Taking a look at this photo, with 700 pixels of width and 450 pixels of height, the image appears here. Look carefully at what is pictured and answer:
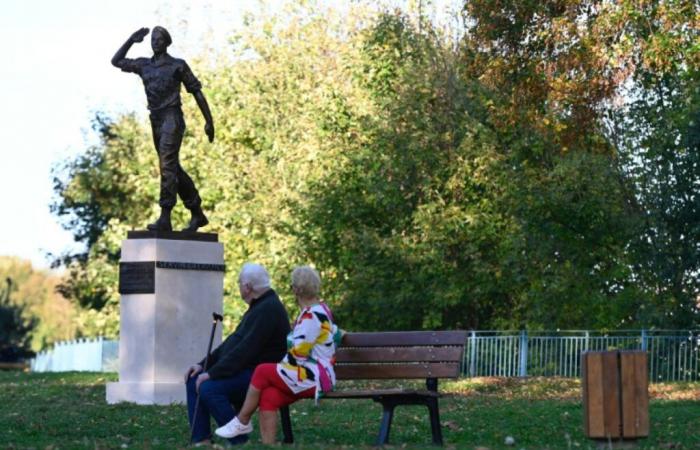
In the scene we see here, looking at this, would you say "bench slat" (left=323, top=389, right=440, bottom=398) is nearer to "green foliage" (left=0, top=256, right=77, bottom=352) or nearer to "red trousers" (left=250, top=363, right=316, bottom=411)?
"red trousers" (left=250, top=363, right=316, bottom=411)

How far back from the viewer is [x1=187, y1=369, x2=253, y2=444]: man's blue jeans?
11883 millimetres

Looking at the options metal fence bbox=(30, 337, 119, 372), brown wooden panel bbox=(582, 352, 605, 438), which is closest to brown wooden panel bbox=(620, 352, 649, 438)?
brown wooden panel bbox=(582, 352, 605, 438)

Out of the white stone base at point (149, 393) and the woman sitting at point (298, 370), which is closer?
the woman sitting at point (298, 370)

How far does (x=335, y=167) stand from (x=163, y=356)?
20766 mm

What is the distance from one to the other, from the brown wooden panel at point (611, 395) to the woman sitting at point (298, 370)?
2.06m

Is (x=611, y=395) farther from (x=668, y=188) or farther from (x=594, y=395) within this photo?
(x=668, y=188)

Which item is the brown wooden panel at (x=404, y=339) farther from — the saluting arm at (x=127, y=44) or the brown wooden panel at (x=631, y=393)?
the saluting arm at (x=127, y=44)

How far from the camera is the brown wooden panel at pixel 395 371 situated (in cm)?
1204

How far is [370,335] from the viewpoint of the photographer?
12445 mm

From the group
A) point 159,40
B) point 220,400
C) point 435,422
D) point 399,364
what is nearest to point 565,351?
point 159,40

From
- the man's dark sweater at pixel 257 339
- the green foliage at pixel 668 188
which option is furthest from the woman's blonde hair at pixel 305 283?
the green foliage at pixel 668 188

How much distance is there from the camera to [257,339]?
469 inches

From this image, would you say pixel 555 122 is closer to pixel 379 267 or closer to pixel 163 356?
pixel 379 267

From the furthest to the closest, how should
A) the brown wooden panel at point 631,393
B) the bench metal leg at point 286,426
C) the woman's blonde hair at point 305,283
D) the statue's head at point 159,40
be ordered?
the statue's head at point 159,40 < the bench metal leg at point 286,426 < the woman's blonde hair at point 305,283 < the brown wooden panel at point 631,393
